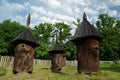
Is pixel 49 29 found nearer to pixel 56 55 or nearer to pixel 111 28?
pixel 111 28

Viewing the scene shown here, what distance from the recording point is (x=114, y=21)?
58.1 metres

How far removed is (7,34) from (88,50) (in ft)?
127

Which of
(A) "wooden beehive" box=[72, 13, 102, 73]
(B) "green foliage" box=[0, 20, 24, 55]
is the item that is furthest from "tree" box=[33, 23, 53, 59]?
(A) "wooden beehive" box=[72, 13, 102, 73]

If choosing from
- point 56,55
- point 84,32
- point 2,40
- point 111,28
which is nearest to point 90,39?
point 84,32

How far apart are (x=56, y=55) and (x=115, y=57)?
36896 millimetres

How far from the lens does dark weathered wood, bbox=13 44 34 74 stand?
1242 cm

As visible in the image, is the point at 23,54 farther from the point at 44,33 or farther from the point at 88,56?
the point at 44,33

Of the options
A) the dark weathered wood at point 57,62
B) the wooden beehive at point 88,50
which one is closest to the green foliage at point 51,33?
the dark weathered wood at point 57,62

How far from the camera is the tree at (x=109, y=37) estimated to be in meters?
53.7

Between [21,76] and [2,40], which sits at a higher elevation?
[2,40]

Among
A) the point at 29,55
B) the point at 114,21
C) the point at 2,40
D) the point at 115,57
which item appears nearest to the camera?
the point at 29,55

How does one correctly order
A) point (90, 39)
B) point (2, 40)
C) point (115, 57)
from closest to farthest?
1. point (90, 39)
2. point (2, 40)
3. point (115, 57)

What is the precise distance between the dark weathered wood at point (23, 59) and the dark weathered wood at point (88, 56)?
10.8ft

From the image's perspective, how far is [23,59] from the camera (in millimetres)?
12578
